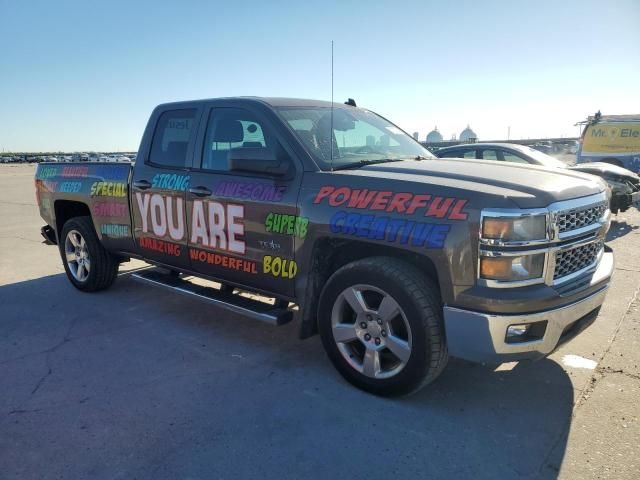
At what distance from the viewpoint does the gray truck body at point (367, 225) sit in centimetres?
271

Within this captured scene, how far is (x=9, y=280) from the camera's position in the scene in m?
6.32

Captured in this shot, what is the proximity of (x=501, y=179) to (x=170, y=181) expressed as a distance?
2.79m

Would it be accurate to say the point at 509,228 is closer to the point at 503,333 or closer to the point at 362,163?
the point at 503,333

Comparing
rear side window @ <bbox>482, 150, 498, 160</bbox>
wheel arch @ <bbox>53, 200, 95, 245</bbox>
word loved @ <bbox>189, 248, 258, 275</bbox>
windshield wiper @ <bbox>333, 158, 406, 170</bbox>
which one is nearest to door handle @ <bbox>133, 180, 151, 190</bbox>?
word loved @ <bbox>189, 248, 258, 275</bbox>

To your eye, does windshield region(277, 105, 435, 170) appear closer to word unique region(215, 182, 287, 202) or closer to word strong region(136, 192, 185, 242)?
word unique region(215, 182, 287, 202)

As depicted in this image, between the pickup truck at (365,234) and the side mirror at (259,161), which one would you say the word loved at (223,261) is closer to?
the pickup truck at (365,234)

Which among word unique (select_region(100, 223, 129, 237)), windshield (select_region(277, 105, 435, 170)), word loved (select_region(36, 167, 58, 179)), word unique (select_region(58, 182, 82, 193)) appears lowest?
word unique (select_region(100, 223, 129, 237))

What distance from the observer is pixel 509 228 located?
104 inches

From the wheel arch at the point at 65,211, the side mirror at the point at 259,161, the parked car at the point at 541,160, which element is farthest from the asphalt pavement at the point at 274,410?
the parked car at the point at 541,160

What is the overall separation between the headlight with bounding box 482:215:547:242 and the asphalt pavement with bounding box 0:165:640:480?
1151mm

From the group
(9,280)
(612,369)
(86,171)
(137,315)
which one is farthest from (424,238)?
(9,280)

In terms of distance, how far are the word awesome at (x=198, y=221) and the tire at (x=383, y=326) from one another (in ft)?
3.20

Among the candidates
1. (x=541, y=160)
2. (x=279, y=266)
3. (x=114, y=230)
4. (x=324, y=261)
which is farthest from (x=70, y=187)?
(x=541, y=160)

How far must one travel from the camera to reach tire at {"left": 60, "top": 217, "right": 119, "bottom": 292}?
5.43 meters
